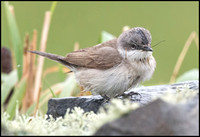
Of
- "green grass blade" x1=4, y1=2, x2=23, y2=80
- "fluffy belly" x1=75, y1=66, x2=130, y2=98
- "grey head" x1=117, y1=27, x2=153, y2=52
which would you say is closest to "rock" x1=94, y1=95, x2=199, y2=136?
"fluffy belly" x1=75, y1=66, x2=130, y2=98

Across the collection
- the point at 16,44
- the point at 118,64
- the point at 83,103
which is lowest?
the point at 83,103

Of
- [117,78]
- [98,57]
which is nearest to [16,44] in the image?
[98,57]

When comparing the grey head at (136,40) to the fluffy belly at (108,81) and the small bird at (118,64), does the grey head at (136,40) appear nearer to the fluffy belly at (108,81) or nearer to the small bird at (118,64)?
the small bird at (118,64)

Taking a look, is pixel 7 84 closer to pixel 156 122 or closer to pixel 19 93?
pixel 19 93

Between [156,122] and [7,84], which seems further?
[7,84]

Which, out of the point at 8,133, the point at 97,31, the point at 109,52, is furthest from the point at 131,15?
the point at 8,133

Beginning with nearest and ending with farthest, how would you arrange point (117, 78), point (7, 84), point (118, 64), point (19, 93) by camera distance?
1. point (117, 78)
2. point (118, 64)
3. point (19, 93)
4. point (7, 84)

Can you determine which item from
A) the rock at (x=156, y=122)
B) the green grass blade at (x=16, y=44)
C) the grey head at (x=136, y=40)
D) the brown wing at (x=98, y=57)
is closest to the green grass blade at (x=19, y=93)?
the green grass blade at (x=16, y=44)

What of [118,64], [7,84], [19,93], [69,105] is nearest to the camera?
[69,105]
